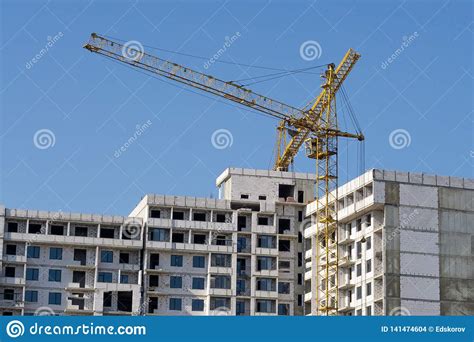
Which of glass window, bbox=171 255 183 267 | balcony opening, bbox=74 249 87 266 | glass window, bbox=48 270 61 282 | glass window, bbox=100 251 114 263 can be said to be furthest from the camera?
glass window, bbox=171 255 183 267

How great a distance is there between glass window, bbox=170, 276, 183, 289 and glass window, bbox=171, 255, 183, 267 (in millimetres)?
1229

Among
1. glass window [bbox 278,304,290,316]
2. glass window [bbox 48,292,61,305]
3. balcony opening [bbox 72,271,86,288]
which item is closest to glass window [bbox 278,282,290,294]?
glass window [bbox 278,304,290,316]

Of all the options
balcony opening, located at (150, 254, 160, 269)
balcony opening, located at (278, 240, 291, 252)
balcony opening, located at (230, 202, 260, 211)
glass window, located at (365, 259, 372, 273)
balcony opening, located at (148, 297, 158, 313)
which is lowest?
balcony opening, located at (148, 297, 158, 313)

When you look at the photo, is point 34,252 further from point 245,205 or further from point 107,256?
point 245,205

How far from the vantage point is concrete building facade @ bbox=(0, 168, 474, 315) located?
94875 millimetres

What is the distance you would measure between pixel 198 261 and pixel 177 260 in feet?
6.49

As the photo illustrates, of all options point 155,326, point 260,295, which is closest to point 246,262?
point 260,295

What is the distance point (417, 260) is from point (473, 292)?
5.65 m

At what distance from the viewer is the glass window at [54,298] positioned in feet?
335

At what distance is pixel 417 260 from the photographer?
94625 millimetres

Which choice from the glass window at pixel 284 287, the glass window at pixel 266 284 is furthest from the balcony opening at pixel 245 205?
the glass window at pixel 284 287

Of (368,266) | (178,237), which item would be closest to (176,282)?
(178,237)

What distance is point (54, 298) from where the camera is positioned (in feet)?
A: 335

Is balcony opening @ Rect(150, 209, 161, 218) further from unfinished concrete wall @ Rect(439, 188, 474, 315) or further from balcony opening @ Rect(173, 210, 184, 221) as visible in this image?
unfinished concrete wall @ Rect(439, 188, 474, 315)
